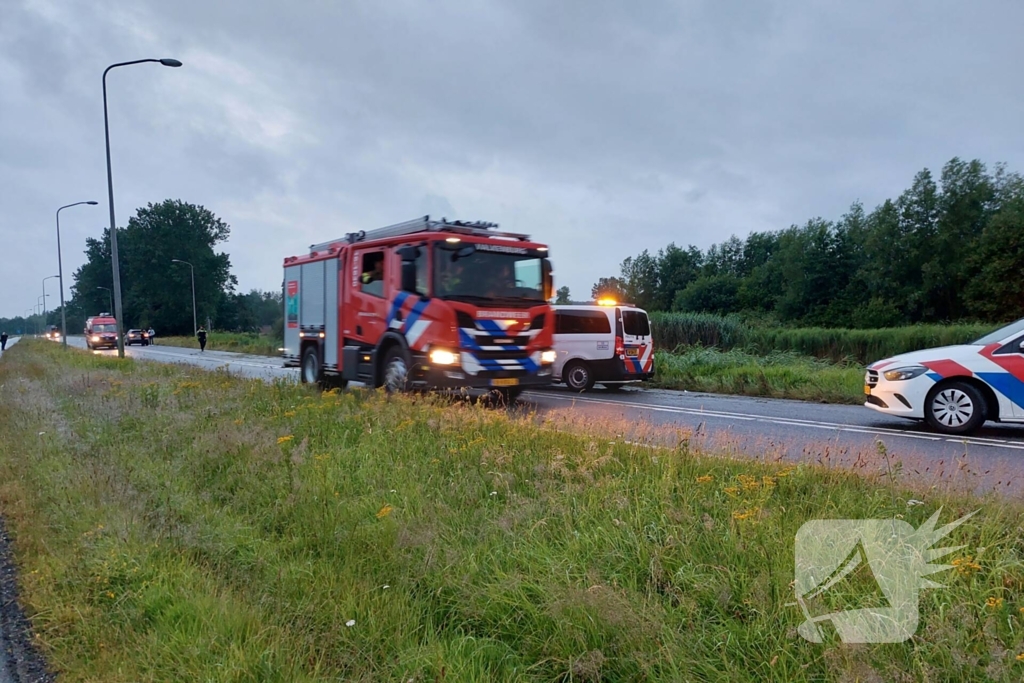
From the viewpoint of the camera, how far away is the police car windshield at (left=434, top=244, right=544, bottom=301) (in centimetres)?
1076

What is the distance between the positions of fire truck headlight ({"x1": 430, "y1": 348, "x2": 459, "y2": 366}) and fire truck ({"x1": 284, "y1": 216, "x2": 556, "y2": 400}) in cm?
2

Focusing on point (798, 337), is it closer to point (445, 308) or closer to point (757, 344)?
point (757, 344)

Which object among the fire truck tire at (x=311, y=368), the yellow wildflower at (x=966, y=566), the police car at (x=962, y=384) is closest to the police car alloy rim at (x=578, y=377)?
the fire truck tire at (x=311, y=368)

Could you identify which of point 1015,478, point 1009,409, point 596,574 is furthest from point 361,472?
point 1009,409

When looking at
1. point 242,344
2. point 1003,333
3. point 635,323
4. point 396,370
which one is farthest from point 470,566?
point 242,344

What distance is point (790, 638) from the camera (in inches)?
115

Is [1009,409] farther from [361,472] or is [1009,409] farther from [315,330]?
[315,330]

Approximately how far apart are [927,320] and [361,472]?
60.0 m

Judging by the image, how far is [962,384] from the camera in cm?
862

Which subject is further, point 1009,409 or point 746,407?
point 746,407

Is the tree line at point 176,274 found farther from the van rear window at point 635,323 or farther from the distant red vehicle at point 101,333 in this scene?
the van rear window at point 635,323

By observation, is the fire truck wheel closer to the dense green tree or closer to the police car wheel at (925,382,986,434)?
the police car wheel at (925,382,986,434)

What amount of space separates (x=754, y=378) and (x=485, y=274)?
7.79m

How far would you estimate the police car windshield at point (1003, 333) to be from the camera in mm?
8438
